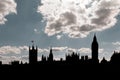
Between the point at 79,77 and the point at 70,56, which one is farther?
the point at 70,56

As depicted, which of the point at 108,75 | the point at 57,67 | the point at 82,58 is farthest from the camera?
the point at 82,58

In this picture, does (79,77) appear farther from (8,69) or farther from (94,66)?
(8,69)

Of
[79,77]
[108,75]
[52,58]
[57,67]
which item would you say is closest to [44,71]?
[57,67]

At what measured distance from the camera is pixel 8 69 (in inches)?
4626

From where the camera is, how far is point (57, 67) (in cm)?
11231

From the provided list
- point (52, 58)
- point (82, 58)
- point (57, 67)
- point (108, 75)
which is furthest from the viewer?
point (52, 58)

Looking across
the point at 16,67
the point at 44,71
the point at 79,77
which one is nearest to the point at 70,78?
the point at 79,77

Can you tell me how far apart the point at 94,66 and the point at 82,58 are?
2816 centimetres

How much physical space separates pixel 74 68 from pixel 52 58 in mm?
36262

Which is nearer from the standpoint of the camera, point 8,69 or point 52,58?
point 8,69

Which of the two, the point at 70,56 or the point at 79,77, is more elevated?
the point at 70,56

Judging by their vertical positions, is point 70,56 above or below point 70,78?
above

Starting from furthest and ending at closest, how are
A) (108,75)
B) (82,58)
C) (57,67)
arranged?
(82,58) → (57,67) → (108,75)

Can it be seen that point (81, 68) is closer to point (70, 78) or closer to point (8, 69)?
point (70, 78)
